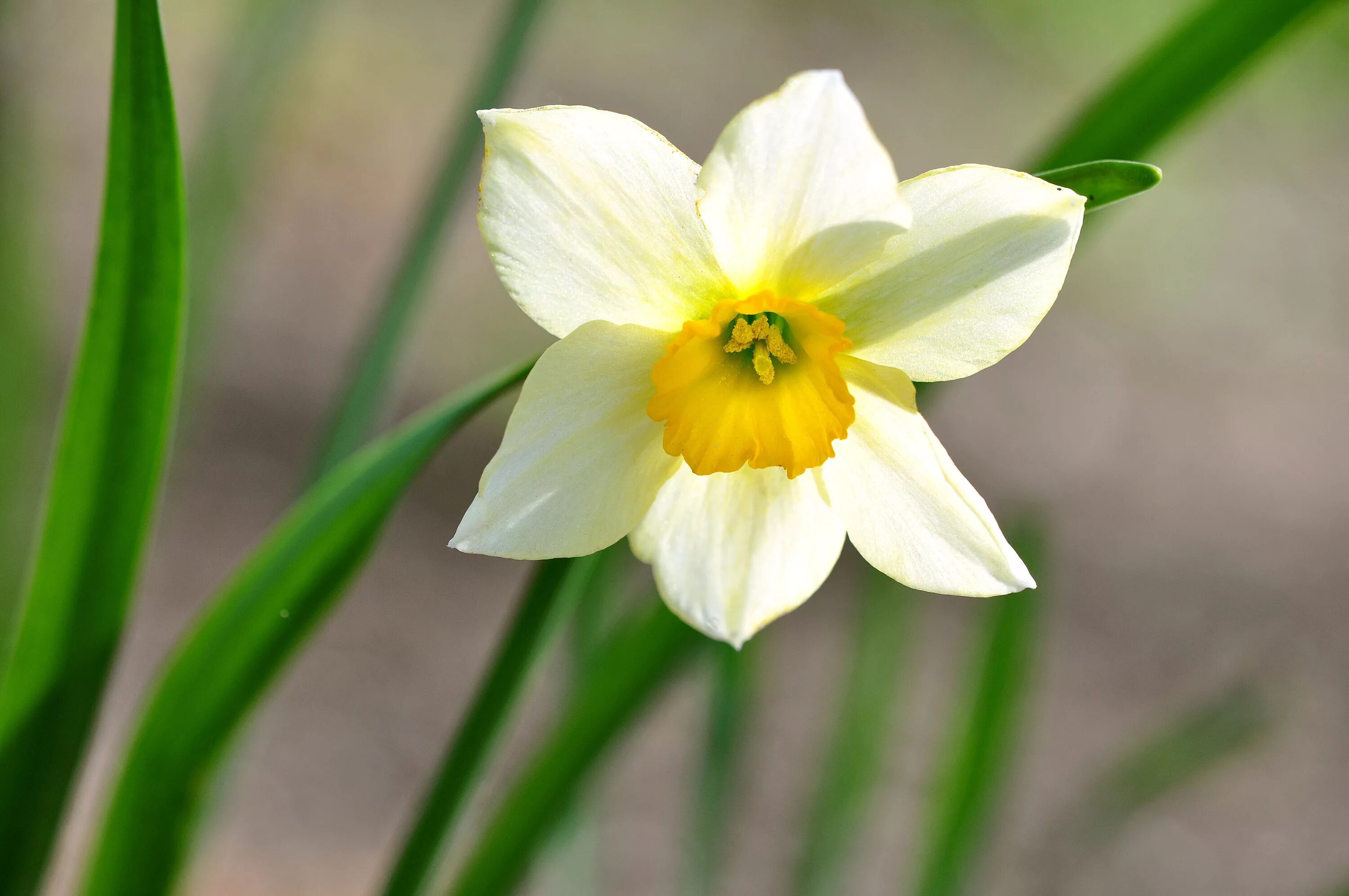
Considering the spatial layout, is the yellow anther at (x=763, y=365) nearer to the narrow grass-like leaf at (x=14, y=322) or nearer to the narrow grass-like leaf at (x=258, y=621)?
the narrow grass-like leaf at (x=258, y=621)

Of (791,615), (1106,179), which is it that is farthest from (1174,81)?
(791,615)

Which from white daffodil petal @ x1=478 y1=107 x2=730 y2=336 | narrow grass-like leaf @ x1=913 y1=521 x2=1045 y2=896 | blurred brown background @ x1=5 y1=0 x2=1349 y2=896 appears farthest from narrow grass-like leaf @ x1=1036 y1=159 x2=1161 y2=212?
blurred brown background @ x1=5 y1=0 x2=1349 y2=896

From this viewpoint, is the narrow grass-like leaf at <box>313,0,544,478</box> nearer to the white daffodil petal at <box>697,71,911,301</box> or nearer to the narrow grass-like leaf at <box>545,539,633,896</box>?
the narrow grass-like leaf at <box>545,539,633,896</box>

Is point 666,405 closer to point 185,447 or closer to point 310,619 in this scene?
point 310,619

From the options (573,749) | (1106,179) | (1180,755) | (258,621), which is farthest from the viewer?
(1180,755)

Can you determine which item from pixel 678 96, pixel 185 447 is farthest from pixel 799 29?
pixel 185 447

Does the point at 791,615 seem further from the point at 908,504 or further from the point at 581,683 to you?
the point at 908,504

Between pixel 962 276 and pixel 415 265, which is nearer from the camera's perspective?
pixel 962 276

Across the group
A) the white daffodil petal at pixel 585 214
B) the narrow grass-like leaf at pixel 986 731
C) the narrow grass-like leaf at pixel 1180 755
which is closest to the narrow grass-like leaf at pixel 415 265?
the white daffodil petal at pixel 585 214
